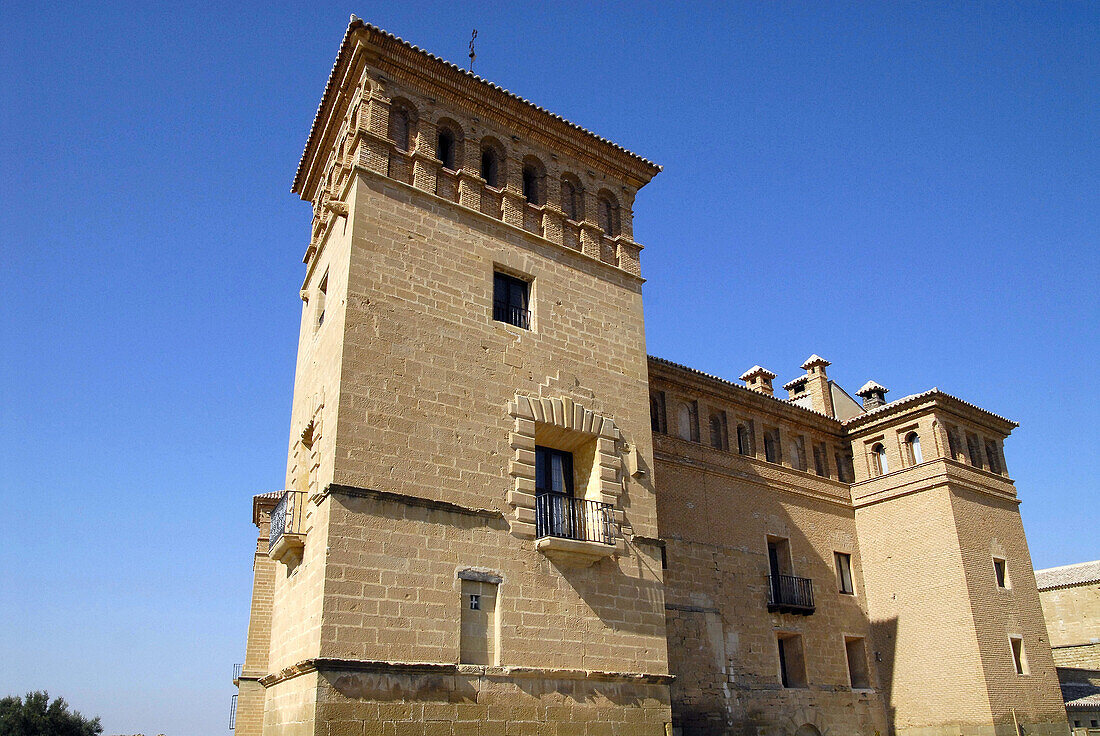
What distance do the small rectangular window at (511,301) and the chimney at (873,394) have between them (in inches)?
506

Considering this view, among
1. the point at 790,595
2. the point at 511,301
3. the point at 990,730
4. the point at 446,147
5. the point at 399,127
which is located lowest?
the point at 990,730

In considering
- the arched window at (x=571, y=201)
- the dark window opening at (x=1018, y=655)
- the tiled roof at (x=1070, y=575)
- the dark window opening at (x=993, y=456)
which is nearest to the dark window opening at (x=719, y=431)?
the arched window at (x=571, y=201)

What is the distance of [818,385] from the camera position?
2322 centimetres

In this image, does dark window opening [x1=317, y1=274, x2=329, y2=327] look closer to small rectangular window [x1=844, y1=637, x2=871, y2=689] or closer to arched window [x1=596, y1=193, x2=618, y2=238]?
arched window [x1=596, y1=193, x2=618, y2=238]

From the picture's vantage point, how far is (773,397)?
805 inches

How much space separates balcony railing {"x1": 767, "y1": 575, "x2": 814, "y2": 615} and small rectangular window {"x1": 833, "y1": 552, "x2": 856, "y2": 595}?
1.31 metres

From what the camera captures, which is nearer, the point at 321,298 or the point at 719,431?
the point at 321,298

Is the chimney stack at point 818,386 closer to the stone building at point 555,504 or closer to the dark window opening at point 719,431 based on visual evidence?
the stone building at point 555,504

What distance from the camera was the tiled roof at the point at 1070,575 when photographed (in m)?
34.9

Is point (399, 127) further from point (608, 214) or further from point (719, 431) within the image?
point (719, 431)

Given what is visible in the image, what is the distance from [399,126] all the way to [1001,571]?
661 inches

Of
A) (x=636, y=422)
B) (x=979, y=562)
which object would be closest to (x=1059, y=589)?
(x=979, y=562)

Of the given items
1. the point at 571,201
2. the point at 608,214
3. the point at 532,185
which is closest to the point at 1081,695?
the point at 608,214

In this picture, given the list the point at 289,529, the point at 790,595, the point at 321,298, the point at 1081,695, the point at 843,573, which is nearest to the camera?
the point at 289,529
